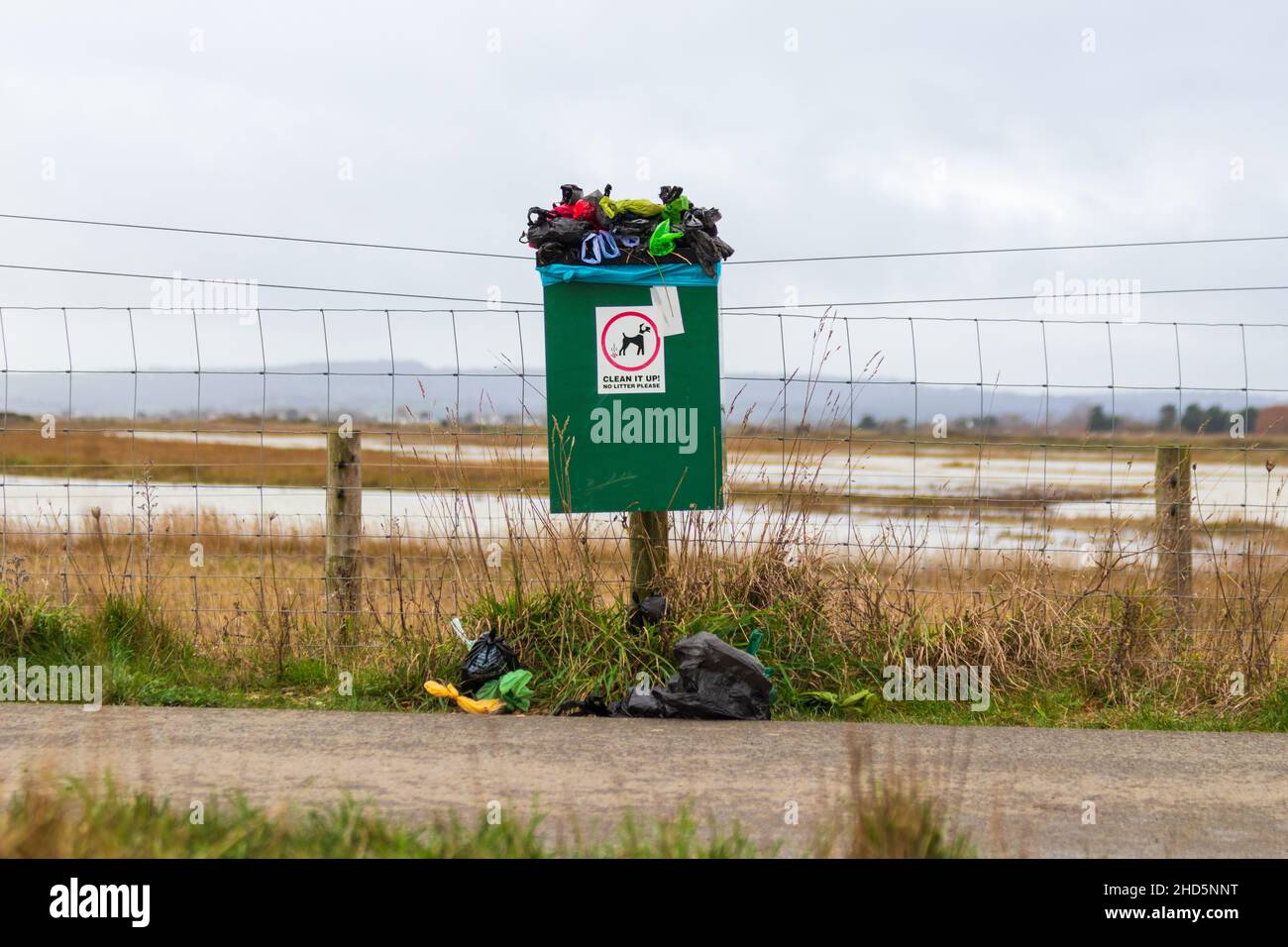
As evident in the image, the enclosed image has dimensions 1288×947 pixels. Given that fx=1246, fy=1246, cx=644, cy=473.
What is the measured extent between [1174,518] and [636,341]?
349 cm

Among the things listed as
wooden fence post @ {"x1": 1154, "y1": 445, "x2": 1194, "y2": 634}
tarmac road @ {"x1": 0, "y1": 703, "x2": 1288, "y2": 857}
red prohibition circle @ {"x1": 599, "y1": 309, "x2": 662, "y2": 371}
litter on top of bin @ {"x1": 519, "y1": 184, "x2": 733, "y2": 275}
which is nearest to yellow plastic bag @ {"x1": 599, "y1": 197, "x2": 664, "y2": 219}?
litter on top of bin @ {"x1": 519, "y1": 184, "x2": 733, "y2": 275}

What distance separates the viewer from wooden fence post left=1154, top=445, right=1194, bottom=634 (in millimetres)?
7414

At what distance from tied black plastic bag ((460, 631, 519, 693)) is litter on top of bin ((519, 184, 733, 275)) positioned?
2090 mm

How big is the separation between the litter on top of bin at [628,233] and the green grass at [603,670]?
1.85 metres

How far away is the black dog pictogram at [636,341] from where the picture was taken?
6816mm

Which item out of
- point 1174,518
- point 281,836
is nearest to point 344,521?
point 281,836

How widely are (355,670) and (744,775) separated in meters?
2.60

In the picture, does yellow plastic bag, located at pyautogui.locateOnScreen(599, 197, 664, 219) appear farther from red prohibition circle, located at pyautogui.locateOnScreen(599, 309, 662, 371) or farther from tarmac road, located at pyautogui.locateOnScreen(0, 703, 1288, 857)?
tarmac road, located at pyautogui.locateOnScreen(0, 703, 1288, 857)

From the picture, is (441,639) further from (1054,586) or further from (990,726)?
(1054,586)

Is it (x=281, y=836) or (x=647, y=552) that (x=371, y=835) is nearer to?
(x=281, y=836)

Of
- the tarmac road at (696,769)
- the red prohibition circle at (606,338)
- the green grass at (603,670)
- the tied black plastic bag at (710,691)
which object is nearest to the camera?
the tarmac road at (696,769)

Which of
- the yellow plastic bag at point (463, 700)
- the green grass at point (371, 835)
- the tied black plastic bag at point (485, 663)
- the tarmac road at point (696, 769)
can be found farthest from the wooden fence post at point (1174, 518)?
the yellow plastic bag at point (463, 700)

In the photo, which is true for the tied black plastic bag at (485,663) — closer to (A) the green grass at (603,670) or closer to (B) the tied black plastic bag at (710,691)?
(A) the green grass at (603,670)
